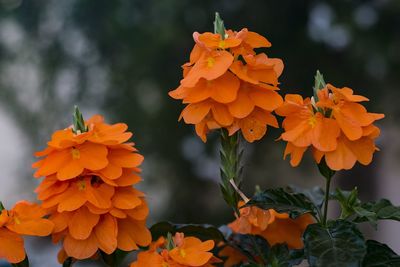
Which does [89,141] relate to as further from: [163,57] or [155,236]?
[163,57]

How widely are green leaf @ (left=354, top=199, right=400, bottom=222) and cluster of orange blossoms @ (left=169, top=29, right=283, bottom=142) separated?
17 cm

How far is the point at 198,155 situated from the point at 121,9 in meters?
1.14

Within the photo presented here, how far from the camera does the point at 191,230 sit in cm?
95

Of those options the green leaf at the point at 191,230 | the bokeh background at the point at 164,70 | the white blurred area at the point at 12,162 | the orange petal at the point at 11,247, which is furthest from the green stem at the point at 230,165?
the white blurred area at the point at 12,162

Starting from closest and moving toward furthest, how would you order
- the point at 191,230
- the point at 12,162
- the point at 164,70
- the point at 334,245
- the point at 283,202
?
1. the point at 334,245
2. the point at 283,202
3. the point at 191,230
4. the point at 164,70
5. the point at 12,162

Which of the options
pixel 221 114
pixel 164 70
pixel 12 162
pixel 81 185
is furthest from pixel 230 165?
pixel 12 162

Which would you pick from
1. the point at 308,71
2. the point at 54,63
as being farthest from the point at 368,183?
the point at 54,63

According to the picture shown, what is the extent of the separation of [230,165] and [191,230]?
195mm

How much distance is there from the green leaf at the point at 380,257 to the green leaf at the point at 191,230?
22 centimetres

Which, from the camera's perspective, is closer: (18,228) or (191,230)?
(18,228)

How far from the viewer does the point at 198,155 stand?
4715 mm

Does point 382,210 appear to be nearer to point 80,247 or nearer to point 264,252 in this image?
point 264,252

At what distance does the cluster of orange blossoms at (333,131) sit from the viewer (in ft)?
2.37

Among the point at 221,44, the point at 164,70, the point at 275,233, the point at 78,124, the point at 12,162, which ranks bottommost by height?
the point at 12,162
